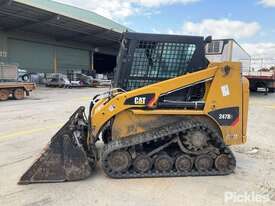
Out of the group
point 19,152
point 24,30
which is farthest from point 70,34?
point 19,152

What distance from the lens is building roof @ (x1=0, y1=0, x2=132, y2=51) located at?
28156 mm

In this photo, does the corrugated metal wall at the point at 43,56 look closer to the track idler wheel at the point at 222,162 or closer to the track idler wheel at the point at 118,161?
the track idler wheel at the point at 118,161

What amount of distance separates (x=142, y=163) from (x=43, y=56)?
34.4 m

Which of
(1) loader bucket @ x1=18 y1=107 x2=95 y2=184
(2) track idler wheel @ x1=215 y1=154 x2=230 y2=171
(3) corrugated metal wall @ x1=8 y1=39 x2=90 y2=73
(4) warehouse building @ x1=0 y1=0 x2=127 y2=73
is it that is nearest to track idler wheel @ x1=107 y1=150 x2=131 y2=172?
(1) loader bucket @ x1=18 y1=107 x2=95 y2=184

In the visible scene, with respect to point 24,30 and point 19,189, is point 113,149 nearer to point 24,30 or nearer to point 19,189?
point 19,189

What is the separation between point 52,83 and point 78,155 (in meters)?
29.2

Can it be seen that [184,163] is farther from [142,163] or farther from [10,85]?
[10,85]

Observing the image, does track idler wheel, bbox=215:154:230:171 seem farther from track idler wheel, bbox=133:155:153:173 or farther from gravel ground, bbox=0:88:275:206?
track idler wheel, bbox=133:155:153:173

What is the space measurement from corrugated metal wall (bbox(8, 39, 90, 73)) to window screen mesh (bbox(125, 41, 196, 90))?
30.4 metres

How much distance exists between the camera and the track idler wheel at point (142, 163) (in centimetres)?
486

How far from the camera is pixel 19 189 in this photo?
14.4ft

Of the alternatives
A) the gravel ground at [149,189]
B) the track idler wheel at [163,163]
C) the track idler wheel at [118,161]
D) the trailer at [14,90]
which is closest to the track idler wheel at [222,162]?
the gravel ground at [149,189]

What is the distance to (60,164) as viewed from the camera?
186 inches

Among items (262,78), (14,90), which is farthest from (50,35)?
(262,78)
